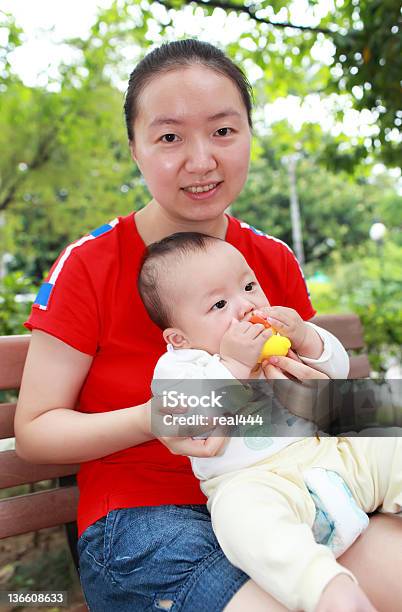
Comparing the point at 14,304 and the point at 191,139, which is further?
the point at 14,304

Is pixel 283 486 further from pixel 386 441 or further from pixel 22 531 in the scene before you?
pixel 22 531

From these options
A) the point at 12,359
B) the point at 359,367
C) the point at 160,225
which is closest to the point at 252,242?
the point at 160,225

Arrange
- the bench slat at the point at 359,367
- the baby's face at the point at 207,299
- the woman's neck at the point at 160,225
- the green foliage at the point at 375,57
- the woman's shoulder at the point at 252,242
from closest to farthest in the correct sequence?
the baby's face at the point at 207,299 → the woman's neck at the point at 160,225 → the woman's shoulder at the point at 252,242 → the bench slat at the point at 359,367 → the green foliage at the point at 375,57

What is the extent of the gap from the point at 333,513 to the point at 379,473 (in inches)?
7.2

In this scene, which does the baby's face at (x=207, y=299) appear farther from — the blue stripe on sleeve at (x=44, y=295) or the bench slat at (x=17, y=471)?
the bench slat at (x=17, y=471)

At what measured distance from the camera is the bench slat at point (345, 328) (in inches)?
99.8

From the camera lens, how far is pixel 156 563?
1388 millimetres

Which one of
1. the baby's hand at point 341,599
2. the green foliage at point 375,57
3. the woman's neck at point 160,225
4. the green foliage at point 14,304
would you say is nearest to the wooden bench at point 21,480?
the woman's neck at point 160,225

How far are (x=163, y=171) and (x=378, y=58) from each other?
2.67 m

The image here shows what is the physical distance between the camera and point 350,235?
3444cm

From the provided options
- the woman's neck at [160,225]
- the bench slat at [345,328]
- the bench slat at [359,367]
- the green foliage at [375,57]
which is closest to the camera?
the woman's neck at [160,225]

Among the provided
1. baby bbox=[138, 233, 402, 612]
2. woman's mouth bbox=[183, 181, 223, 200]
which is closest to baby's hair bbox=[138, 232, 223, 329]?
baby bbox=[138, 233, 402, 612]

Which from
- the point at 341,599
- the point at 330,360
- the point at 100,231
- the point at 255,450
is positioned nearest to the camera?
the point at 341,599

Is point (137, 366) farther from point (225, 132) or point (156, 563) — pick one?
point (225, 132)
